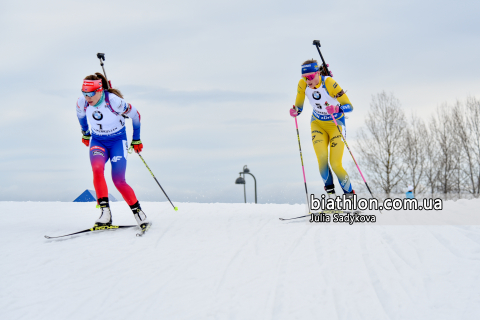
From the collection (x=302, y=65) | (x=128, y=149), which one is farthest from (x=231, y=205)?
(x=302, y=65)

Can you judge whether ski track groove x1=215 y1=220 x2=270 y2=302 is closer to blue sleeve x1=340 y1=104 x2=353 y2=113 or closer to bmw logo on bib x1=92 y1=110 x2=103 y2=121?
blue sleeve x1=340 y1=104 x2=353 y2=113

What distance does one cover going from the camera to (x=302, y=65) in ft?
21.3

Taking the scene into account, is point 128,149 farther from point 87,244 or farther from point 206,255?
point 206,255

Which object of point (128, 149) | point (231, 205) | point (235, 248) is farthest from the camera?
point (231, 205)

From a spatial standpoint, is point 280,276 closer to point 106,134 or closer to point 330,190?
point 330,190

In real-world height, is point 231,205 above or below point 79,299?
above

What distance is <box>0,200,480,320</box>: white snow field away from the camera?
3713mm

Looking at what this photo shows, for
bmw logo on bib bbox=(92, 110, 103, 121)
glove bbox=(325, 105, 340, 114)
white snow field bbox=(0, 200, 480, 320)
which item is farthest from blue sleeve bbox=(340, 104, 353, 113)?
bmw logo on bib bbox=(92, 110, 103, 121)

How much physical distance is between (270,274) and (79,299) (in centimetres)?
206

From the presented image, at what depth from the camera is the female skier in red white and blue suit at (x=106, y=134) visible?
6.00 m

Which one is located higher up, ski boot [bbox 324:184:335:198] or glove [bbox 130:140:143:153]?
glove [bbox 130:140:143:153]

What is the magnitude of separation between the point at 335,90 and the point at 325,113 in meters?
0.44

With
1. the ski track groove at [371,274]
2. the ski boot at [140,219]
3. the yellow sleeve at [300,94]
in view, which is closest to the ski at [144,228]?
the ski boot at [140,219]

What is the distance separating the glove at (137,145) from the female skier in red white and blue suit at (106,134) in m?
0.20
